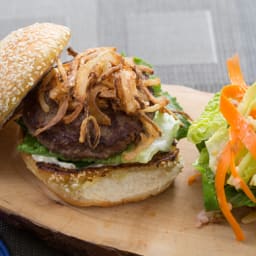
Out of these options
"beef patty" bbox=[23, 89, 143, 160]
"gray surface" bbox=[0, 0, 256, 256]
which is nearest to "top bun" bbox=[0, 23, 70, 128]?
"beef patty" bbox=[23, 89, 143, 160]

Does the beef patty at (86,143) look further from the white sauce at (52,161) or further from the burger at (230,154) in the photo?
the burger at (230,154)

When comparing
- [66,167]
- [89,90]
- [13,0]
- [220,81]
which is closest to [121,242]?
[66,167]

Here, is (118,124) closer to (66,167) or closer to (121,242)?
(66,167)

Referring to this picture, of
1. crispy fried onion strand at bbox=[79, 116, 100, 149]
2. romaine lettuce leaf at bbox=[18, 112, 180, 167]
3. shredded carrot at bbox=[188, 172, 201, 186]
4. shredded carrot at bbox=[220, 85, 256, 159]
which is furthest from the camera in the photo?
shredded carrot at bbox=[188, 172, 201, 186]

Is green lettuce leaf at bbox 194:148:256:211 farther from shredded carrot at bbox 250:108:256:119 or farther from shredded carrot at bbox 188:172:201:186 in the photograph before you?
shredded carrot at bbox 250:108:256:119

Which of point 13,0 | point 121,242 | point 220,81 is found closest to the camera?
point 121,242

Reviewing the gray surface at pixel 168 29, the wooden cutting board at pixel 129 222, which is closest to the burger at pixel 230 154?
the wooden cutting board at pixel 129 222
